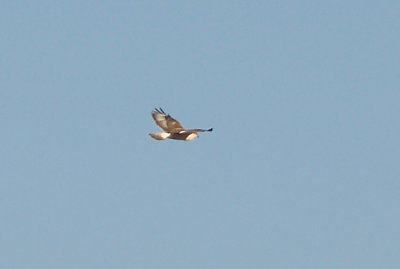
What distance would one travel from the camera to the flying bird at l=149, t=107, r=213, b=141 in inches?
3516

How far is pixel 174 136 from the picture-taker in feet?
294

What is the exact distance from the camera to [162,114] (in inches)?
3546

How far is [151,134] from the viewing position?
88938 mm

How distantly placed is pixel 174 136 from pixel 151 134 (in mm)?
1439

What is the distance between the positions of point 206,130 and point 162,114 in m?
3.60

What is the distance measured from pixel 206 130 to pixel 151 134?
3.23 metres

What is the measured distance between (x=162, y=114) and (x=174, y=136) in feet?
4.45

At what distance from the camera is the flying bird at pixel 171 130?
89312 millimetres

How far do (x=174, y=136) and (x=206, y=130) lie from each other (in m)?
2.87

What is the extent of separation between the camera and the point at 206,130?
87.4 metres

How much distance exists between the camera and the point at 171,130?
8962 cm
